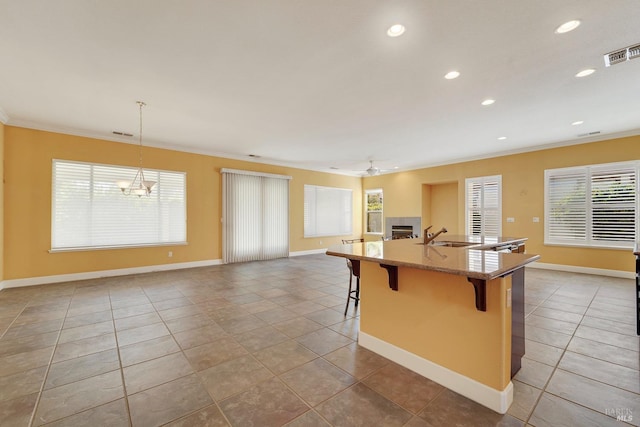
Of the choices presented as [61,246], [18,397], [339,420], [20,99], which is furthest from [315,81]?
[61,246]

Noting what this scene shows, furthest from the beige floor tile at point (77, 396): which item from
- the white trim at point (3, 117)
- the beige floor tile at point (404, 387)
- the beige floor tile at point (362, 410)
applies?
the white trim at point (3, 117)

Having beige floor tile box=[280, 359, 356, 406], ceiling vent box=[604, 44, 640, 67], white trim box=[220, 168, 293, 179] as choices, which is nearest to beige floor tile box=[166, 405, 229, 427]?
beige floor tile box=[280, 359, 356, 406]

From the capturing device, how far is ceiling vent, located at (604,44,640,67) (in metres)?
2.54

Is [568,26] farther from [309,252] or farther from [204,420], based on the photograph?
[309,252]

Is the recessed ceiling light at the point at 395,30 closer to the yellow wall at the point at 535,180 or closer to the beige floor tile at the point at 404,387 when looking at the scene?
the beige floor tile at the point at 404,387

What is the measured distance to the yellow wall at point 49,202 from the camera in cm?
462

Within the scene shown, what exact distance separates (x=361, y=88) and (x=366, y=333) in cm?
284

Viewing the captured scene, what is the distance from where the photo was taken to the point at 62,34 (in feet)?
7.81

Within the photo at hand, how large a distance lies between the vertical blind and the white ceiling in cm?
205

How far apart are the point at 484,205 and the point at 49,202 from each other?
9.58 metres

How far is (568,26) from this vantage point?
2.25 metres

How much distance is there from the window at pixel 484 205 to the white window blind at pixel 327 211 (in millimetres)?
3995

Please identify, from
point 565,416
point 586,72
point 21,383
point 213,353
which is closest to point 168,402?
point 213,353

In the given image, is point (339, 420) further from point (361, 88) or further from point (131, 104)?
point (131, 104)
